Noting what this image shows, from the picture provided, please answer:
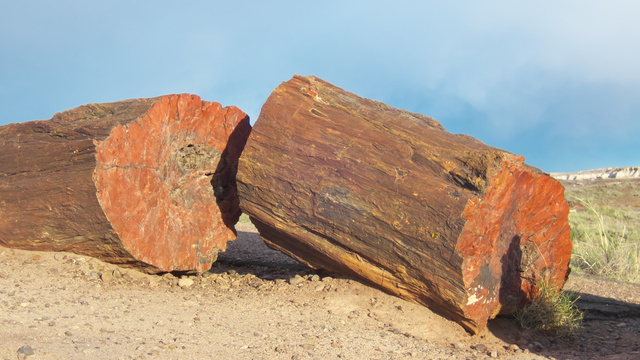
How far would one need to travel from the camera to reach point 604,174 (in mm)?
49375

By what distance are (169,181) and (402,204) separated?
2.65 m

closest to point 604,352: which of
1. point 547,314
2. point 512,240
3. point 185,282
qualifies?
point 547,314

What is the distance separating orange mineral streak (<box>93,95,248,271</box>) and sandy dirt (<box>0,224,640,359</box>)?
0.41 m

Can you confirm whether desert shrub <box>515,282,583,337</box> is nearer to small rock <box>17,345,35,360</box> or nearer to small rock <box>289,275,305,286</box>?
small rock <box>289,275,305,286</box>

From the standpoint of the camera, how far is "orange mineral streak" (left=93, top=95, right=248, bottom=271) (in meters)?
5.37

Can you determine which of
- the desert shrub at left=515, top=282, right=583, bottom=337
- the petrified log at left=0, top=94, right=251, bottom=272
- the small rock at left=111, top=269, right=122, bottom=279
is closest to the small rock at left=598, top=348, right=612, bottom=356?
the desert shrub at left=515, top=282, right=583, bottom=337

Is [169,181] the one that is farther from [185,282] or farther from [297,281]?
[297,281]

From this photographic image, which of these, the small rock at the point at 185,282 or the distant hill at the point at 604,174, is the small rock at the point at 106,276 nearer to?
the small rock at the point at 185,282

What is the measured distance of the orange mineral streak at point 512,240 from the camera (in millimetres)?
4547

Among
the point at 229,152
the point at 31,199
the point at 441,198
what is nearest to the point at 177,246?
the point at 229,152

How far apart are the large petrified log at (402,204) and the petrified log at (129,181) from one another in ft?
3.23

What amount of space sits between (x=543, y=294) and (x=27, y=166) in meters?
5.53

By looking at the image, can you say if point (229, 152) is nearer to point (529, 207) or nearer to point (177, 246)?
point (177, 246)

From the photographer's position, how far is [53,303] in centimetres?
484
